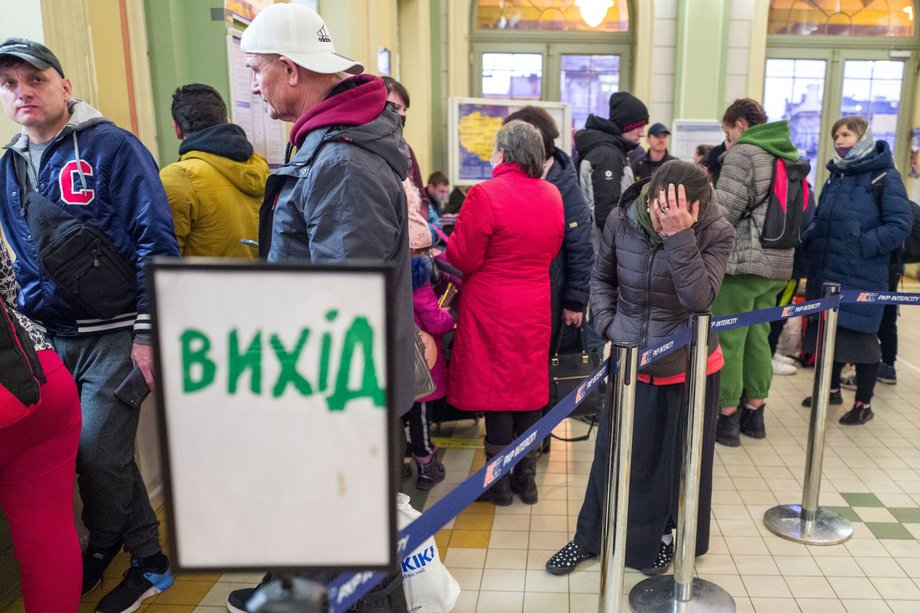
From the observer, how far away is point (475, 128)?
6.35 metres

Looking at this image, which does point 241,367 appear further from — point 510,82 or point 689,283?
point 510,82

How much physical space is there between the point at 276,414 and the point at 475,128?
5.81 m

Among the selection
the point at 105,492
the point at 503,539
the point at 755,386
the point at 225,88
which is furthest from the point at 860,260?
the point at 105,492

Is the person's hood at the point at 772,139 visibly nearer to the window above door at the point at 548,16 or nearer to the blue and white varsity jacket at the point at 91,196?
the blue and white varsity jacket at the point at 91,196

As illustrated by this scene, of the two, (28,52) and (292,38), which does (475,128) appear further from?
(292,38)

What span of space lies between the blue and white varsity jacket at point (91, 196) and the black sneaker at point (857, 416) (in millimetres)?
3534

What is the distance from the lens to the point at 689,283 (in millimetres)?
2178

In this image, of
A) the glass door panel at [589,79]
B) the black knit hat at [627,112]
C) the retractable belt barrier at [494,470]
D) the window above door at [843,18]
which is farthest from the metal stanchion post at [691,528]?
the window above door at [843,18]

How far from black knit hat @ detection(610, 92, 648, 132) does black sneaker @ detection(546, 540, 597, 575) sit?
8.52 feet

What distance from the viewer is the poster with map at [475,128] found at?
6.32 m

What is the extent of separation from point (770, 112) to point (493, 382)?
23.4ft

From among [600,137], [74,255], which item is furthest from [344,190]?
[600,137]

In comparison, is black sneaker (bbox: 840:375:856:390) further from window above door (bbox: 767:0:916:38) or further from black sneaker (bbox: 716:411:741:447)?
window above door (bbox: 767:0:916:38)

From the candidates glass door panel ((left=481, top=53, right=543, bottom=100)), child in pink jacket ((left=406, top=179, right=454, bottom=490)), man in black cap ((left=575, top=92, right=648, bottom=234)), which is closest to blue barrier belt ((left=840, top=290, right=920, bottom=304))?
man in black cap ((left=575, top=92, right=648, bottom=234))
